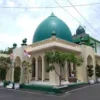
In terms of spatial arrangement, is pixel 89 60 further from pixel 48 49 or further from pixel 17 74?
pixel 17 74

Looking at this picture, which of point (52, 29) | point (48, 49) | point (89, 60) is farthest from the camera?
point (89, 60)

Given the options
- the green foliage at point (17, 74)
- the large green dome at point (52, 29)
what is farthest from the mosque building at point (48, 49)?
the green foliage at point (17, 74)

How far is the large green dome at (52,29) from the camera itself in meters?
20.5

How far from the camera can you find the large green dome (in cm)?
2045

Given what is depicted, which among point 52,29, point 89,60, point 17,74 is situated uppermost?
point 52,29

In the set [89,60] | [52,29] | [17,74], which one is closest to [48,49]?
[52,29]

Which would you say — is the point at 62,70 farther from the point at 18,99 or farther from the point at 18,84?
the point at 18,99

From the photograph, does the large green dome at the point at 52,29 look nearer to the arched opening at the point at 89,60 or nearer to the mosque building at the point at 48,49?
the mosque building at the point at 48,49

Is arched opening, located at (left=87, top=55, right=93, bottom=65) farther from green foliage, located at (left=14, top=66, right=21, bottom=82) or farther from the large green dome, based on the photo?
green foliage, located at (left=14, top=66, right=21, bottom=82)

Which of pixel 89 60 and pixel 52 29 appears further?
pixel 89 60

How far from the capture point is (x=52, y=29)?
67.2 ft

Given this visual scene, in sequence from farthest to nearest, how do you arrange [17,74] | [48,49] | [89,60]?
[89,60] → [17,74] → [48,49]

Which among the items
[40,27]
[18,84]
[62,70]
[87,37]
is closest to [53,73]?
[62,70]

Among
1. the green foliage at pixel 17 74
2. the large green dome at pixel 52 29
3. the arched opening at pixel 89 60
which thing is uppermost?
the large green dome at pixel 52 29
